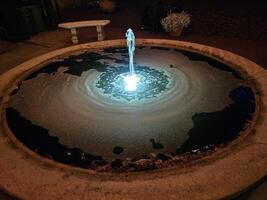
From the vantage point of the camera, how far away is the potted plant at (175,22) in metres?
8.80

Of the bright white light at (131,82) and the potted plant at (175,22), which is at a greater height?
the potted plant at (175,22)

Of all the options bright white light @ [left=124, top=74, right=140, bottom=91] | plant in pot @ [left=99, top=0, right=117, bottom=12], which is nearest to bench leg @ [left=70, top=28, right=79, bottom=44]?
bright white light @ [left=124, top=74, right=140, bottom=91]

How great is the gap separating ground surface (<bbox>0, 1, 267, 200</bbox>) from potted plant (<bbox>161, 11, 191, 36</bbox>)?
0.29 meters

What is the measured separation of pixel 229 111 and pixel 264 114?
643mm

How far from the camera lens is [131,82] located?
20.7ft

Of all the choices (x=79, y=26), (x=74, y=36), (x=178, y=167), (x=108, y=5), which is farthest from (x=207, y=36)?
(x=178, y=167)

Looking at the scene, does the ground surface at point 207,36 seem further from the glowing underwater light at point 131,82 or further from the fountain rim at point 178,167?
the glowing underwater light at point 131,82

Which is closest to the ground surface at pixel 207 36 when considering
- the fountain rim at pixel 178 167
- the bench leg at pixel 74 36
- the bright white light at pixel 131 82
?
the bench leg at pixel 74 36

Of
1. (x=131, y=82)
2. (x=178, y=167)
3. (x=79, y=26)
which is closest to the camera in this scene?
(x=178, y=167)

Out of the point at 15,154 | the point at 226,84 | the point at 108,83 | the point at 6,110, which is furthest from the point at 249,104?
the point at 6,110

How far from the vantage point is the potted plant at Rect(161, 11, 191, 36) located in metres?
8.80

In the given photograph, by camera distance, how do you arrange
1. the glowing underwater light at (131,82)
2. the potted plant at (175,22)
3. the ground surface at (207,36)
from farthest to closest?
the potted plant at (175,22)
the ground surface at (207,36)
the glowing underwater light at (131,82)

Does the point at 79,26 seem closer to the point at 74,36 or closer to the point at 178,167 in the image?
the point at 74,36

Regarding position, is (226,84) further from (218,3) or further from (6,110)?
(218,3)
